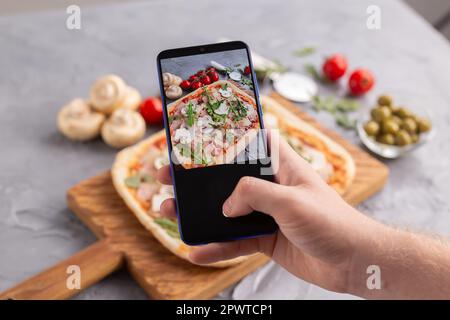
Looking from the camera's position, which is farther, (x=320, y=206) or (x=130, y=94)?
(x=130, y=94)

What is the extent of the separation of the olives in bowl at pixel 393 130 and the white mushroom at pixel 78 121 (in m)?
1.03

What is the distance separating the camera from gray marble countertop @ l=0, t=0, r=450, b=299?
176 centimetres

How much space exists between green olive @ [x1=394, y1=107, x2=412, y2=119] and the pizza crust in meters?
0.94

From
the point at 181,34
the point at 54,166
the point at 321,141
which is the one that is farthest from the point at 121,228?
the point at 181,34

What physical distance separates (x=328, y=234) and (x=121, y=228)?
847 millimetres

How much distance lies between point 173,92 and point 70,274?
65cm

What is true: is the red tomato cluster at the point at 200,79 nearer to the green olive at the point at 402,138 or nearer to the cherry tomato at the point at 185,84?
the cherry tomato at the point at 185,84

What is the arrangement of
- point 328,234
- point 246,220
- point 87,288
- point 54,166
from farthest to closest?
point 54,166 < point 87,288 < point 246,220 < point 328,234

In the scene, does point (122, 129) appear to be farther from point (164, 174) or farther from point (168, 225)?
point (164, 174)

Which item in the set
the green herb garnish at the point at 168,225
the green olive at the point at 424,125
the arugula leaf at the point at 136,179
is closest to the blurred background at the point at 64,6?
the green olive at the point at 424,125

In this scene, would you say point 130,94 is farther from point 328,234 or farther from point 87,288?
point 328,234

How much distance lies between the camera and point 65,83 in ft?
7.58

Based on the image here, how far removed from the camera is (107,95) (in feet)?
6.80

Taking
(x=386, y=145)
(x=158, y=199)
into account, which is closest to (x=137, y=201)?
(x=158, y=199)
